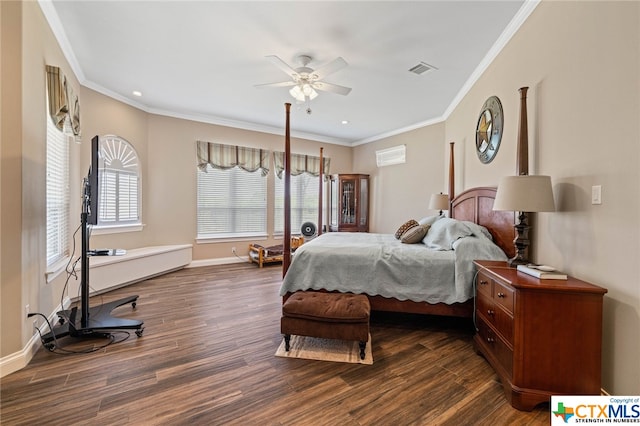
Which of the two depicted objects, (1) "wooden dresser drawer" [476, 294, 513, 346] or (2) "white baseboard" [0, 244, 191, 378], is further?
(2) "white baseboard" [0, 244, 191, 378]

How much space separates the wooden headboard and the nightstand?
0.91 metres

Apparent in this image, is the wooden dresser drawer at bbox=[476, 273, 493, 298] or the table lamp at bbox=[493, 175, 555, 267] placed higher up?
the table lamp at bbox=[493, 175, 555, 267]

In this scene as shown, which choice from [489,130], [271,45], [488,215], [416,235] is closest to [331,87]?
[271,45]

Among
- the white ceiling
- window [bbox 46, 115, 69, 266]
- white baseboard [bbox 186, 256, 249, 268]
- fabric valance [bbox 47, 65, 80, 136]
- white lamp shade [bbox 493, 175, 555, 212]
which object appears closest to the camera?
white lamp shade [bbox 493, 175, 555, 212]

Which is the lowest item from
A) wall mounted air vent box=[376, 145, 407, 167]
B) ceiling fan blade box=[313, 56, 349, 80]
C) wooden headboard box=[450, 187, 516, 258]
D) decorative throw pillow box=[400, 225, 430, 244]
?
decorative throw pillow box=[400, 225, 430, 244]

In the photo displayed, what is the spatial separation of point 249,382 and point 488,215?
2.74 m

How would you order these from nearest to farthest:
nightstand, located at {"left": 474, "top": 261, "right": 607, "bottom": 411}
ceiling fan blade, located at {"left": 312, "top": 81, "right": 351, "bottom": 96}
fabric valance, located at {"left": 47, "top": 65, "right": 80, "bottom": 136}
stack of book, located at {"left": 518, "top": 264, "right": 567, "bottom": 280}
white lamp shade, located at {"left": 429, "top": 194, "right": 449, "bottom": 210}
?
nightstand, located at {"left": 474, "top": 261, "right": 607, "bottom": 411}, stack of book, located at {"left": 518, "top": 264, "right": 567, "bottom": 280}, fabric valance, located at {"left": 47, "top": 65, "right": 80, "bottom": 136}, ceiling fan blade, located at {"left": 312, "top": 81, "right": 351, "bottom": 96}, white lamp shade, located at {"left": 429, "top": 194, "right": 449, "bottom": 210}

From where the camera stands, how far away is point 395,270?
2.62 meters

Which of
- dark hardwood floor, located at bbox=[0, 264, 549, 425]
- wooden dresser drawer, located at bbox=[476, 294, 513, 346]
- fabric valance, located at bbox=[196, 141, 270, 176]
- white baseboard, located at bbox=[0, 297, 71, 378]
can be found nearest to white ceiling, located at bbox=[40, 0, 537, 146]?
fabric valance, located at bbox=[196, 141, 270, 176]

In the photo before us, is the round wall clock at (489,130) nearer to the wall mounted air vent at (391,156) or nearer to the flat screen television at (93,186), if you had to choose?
the wall mounted air vent at (391,156)

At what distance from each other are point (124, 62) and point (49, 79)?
935 mm

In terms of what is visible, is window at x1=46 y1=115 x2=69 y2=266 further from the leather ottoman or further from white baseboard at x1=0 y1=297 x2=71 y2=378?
the leather ottoman

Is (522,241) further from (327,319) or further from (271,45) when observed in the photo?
(271,45)

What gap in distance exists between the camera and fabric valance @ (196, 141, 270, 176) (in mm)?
5144
